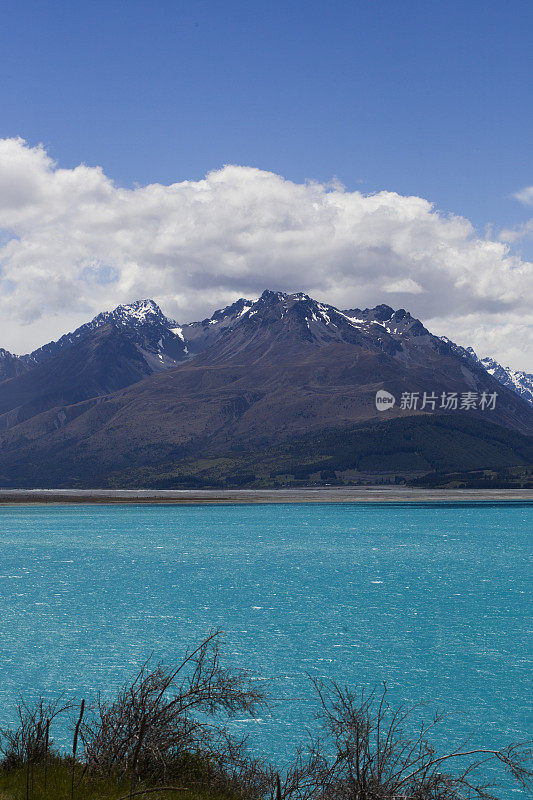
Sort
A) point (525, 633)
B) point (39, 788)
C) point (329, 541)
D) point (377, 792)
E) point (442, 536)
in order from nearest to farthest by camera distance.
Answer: point (377, 792), point (39, 788), point (525, 633), point (329, 541), point (442, 536)

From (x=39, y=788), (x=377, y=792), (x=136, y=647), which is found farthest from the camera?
(x=136, y=647)

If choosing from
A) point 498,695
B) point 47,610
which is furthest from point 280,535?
point 498,695

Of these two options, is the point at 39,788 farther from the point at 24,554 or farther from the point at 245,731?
the point at 24,554

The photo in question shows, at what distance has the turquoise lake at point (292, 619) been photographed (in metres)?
40.6

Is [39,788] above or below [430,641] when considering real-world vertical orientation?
above

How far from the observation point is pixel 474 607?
215ft

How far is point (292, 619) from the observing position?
199ft

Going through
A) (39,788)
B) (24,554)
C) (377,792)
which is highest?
(377,792)

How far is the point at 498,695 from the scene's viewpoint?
40219mm

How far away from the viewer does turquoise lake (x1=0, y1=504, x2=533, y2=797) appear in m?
40.6

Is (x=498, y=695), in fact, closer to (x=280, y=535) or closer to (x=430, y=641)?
(x=430, y=641)

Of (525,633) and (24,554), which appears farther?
(24,554)

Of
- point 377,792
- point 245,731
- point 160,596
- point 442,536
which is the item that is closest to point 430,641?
point 245,731

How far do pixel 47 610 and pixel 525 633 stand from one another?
149 feet
